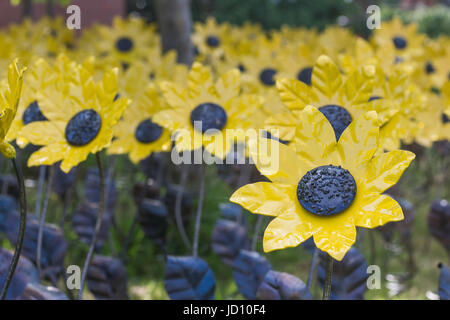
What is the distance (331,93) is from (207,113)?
0.27 meters

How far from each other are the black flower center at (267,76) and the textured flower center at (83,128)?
90 centimetres

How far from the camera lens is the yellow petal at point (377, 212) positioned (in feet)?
2.01

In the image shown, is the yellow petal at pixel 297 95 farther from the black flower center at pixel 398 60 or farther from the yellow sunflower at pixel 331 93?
the black flower center at pixel 398 60

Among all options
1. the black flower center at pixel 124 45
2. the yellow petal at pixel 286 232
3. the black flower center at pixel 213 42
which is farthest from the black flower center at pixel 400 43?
the yellow petal at pixel 286 232

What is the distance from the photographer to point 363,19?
4.70 m

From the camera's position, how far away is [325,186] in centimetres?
67

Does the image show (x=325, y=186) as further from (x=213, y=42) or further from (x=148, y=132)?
(x=213, y=42)

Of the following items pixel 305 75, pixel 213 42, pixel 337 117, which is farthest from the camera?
pixel 213 42

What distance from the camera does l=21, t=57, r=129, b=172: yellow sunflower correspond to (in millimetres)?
871

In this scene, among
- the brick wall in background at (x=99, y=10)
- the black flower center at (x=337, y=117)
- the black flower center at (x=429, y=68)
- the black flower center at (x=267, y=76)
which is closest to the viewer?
the black flower center at (x=337, y=117)

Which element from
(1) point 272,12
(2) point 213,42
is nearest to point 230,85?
(2) point 213,42

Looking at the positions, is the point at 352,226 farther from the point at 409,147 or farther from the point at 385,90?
the point at 409,147

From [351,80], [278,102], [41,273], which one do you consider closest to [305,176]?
[351,80]

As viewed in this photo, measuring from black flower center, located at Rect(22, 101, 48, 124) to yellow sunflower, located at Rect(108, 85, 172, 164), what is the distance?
0.18 metres
